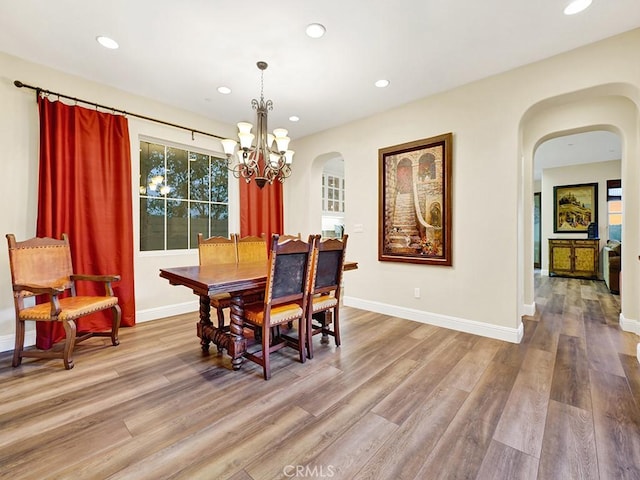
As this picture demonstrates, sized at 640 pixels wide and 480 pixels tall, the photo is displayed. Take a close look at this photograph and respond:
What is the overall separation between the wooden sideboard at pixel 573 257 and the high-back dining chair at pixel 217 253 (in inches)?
304

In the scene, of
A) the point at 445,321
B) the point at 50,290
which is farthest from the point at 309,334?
the point at 50,290

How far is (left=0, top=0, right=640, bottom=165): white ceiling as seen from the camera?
82.8 inches

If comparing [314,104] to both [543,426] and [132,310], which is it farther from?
[543,426]

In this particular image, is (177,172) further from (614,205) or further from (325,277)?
(614,205)

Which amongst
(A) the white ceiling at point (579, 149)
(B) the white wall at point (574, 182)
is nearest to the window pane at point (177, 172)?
(A) the white ceiling at point (579, 149)

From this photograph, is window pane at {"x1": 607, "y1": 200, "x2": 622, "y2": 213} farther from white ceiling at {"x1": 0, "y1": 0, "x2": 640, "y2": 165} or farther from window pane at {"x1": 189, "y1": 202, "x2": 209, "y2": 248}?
window pane at {"x1": 189, "y1": 202, "x2": 209, "y2": 248}

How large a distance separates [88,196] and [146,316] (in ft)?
4.97

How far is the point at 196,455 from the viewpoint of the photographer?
1425 millimetres

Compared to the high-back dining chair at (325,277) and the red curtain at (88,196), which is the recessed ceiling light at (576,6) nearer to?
the high-back dining chair at (325,277)

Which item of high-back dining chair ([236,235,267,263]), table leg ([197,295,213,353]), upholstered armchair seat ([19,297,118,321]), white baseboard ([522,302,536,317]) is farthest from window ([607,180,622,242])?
upholstered armchair seat ([19,297,118,321])

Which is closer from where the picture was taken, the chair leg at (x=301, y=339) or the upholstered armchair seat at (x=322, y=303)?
the chair leg at (x=301, y=339)

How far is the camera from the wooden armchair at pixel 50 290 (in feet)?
7.52

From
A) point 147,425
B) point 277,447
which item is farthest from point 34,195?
point 277,447

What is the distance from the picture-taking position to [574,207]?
6.96m
